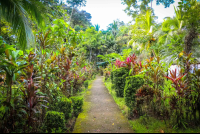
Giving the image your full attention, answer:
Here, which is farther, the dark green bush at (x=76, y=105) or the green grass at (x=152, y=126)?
the dark green bush at (x=76, y=105)

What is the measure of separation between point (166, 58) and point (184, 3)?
1.94 meters

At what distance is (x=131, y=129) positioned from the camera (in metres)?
2.44

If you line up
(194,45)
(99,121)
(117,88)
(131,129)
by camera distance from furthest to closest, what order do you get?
(117,88)
(194,45)
(99,121)
(131,129)

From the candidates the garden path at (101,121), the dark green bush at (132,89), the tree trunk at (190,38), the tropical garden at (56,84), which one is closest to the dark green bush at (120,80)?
the tropical garden at (56,84)

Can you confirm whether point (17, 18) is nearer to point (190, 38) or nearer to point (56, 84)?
point (56, 84)

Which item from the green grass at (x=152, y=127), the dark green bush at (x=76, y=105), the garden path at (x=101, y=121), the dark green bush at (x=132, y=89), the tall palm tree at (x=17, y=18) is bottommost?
the garden path at (x=101, y=121)

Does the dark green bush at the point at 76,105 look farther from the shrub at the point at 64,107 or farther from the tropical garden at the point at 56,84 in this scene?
the shrub at the point at 64,107

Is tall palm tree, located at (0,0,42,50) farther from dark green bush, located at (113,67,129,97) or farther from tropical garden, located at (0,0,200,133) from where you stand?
dark green bush, located at (113,67,129,97)

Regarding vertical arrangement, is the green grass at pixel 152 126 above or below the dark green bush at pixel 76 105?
below

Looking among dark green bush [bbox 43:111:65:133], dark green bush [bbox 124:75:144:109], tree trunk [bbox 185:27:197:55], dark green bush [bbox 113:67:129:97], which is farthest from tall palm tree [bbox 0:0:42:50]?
tree trunk [bbox 185:27:197:55]

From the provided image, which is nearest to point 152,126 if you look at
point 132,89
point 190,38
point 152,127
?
point 152,127

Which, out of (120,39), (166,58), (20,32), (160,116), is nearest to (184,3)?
(166,58)

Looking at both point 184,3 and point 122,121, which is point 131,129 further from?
point 184,3

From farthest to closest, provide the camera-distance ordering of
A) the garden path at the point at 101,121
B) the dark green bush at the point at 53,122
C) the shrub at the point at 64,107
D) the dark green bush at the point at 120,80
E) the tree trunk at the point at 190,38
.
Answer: the dark green bush at the point at 120,80, the tree trunk at the point at 190,38, the shrub at the point at 64,107, the garden path at the point at 101,121, the dark green bush at the point at 53,122
